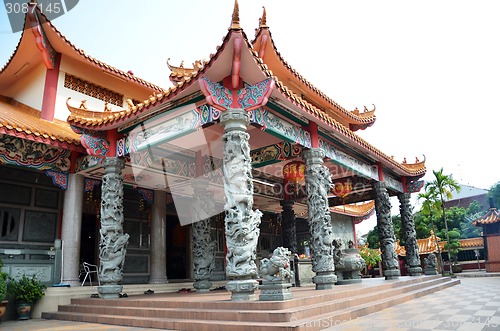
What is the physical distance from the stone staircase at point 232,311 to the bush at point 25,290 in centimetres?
47

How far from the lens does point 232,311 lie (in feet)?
17.3

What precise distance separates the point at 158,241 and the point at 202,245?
206cm

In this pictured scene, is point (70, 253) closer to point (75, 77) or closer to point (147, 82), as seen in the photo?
point (75, 77)

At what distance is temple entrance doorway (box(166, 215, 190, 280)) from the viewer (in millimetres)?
13461

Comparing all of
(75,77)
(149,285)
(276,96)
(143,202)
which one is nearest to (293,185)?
(143,202)

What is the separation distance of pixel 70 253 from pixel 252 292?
5.21 meters

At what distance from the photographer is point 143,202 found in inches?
482

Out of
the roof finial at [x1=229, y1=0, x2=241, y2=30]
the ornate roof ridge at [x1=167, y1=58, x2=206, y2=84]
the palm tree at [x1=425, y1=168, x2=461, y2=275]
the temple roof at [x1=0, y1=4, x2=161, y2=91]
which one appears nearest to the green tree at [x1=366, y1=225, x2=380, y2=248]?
the palm tree at [x1=425, y1=168, x2=461, y2=275]

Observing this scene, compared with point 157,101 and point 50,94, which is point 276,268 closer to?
point 157,101

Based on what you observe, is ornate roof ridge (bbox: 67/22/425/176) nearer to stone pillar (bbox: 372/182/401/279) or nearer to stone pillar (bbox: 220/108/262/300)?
stone pillar (bbox: 220/108/262/300)

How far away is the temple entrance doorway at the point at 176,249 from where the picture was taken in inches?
530

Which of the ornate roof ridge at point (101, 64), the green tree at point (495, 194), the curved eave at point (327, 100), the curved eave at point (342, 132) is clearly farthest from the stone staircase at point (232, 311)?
the green tree at point (495, 194)

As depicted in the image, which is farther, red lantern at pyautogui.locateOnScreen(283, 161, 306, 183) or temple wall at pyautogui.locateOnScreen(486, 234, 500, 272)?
temple wall at pyautogui.locateOnScreen(486, 234, 500, 272)

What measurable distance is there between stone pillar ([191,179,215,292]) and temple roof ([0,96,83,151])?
3310 millimetres
